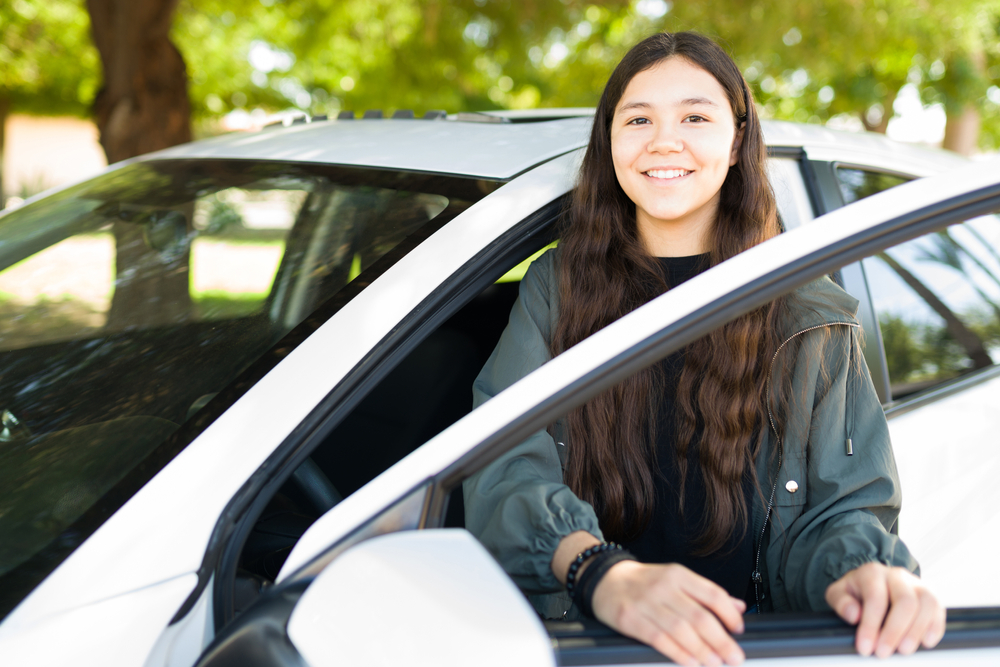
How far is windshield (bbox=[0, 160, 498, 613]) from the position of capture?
4.00 ft

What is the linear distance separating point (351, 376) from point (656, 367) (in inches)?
23.2

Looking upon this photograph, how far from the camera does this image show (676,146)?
146cm

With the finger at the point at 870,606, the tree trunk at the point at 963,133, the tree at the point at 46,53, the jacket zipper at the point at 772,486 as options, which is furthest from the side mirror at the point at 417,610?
the tree trunk at the point at 963,133

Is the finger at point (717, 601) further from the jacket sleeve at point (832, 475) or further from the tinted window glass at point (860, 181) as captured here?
the tinted window glass at point (860, 181)

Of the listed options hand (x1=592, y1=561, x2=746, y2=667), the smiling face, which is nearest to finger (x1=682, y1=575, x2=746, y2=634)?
hand (x1=592, y1=561, x2=746, y2=667)

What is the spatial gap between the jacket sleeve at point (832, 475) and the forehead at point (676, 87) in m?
0.51

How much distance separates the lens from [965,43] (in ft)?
17.2

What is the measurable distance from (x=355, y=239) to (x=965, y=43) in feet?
17.2

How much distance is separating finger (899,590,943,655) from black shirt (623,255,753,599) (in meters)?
0.46

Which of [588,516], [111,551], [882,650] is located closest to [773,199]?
[588,516]

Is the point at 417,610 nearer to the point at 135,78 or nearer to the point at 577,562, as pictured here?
the point at 577,562

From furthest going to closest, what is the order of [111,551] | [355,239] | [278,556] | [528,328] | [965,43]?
[965,43], [355,239], [528,328], [278,556], [111,551]

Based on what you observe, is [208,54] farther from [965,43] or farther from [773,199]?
[773,199]

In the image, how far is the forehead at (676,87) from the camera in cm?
152
